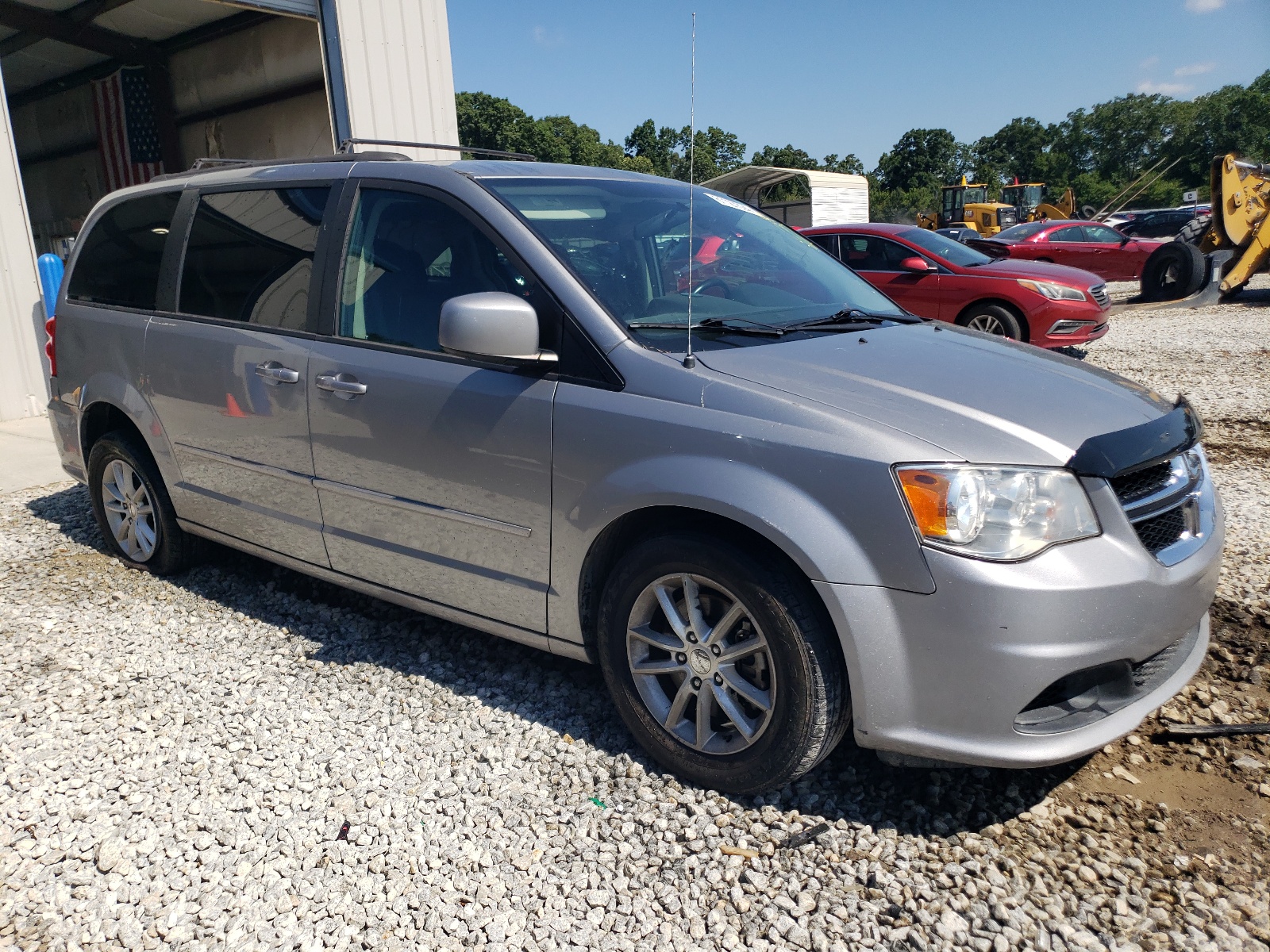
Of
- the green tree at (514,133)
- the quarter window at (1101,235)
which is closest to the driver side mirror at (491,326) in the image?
the quarter window at (1101,235)

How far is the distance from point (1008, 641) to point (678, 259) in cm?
165

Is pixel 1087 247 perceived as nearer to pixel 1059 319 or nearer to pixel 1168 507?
pixel 1059 319

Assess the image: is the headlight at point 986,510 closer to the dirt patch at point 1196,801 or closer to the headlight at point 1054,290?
the dirt patch at point 1196,801

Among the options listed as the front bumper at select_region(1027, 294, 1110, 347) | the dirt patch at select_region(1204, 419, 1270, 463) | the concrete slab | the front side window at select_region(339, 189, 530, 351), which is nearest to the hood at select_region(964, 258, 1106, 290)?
the front bumper at select_region(1027, 294, 1110, 347)

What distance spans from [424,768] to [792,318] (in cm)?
190

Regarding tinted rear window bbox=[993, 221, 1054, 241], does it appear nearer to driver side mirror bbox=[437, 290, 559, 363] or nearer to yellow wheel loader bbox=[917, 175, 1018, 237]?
yellow wheel loader bbox=[917, 175, 1018, 237]

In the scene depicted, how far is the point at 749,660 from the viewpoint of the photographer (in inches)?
103

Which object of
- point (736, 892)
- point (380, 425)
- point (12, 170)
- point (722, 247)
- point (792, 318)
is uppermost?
point (12, 170)

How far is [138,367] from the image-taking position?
13.6ft

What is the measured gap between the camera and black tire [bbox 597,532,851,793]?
7.91ft

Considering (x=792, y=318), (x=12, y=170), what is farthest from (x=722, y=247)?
(x=12, y=170)

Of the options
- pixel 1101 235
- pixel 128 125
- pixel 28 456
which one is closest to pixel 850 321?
pixel 28 456

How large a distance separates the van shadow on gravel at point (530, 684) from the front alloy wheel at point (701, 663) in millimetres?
216

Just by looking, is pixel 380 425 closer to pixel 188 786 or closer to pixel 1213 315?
pixel 188 786
